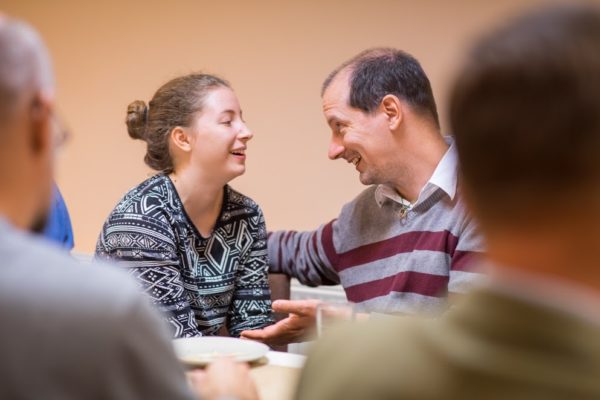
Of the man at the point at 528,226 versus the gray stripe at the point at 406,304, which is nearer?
the man at the point at 528,226

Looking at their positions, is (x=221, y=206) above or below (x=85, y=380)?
below

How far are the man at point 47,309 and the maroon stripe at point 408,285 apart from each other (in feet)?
4.26

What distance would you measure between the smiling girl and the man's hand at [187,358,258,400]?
2.54 feet

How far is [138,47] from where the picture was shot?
3691 millimetres

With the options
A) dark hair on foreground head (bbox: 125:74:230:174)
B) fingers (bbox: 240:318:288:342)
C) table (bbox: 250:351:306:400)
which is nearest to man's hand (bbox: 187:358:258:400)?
table (bbox: 250:351:306:400)

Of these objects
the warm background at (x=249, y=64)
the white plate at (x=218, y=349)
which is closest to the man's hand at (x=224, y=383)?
the white plate at (x=218, y=349)

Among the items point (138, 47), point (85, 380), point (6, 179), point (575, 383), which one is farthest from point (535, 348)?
point (138, 47)

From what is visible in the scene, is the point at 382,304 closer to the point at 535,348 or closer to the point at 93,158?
the point at 535,348

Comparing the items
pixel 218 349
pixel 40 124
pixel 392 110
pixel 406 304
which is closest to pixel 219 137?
pixel 392 110

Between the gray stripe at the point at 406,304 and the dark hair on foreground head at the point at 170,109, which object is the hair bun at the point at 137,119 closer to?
the dark hair on foreground head at the point at 170,109

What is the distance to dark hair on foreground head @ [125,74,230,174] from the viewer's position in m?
2.43

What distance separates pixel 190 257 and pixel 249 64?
4.52 feet

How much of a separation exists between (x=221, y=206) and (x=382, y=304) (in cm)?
56

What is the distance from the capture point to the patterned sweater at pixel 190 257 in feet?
6.95
